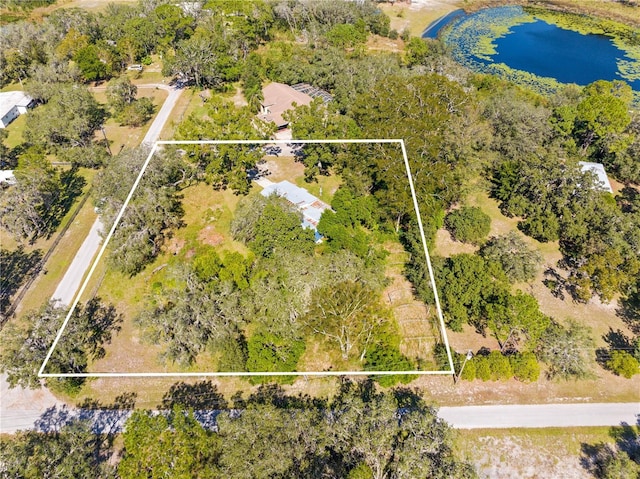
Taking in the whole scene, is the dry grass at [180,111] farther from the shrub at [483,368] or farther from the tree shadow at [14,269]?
the shrub at [483,368]

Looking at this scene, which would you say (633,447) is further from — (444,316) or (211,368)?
(211,368)

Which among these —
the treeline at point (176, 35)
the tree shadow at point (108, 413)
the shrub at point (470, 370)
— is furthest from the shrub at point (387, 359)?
the treeline at point (176, 35)

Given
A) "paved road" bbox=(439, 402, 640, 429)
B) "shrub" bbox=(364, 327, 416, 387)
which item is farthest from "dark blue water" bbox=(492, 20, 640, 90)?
"shrub" bbox=(364, 327, 416, 387)

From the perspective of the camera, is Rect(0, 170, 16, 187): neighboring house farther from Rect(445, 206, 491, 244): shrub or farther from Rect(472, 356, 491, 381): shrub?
Rect(472, 356, 491, 381): shrub

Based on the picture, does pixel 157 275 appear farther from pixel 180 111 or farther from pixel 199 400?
pixel 180 111

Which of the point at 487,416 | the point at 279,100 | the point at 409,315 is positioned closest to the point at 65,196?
the point at 279,100

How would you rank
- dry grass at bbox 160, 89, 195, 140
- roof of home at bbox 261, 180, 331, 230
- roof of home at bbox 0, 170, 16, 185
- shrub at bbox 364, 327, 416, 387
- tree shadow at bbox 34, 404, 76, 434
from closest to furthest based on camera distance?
1. tree shadow at bbox 34, 404, 76, 434
2. shrub at bbox 364, 327, 416, 387
3. roof of home at bbox 261, 180, 331, 230
4. roof of home at bbox 0, 170, 16, 185
5. dry grass at bbox 160, 89, 195, 140
